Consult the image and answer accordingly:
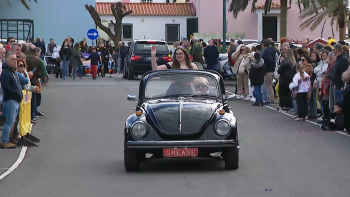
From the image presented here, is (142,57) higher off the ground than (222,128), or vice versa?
(142,57)

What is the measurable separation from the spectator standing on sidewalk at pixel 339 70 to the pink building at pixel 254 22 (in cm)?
→ 4310

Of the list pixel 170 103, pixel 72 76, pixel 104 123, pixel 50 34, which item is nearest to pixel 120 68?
pixel 72 76

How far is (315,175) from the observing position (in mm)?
10508

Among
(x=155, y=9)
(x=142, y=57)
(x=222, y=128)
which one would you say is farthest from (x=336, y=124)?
(x=155, y=9)

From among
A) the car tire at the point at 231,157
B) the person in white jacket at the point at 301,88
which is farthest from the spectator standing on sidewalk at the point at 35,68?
the car tire at the point at 231,157

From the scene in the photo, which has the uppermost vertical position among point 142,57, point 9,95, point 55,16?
point 55,16

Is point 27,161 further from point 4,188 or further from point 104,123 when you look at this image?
point 104,123

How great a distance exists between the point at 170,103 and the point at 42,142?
443cm

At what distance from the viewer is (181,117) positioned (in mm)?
10719

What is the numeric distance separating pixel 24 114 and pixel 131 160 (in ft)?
14.7

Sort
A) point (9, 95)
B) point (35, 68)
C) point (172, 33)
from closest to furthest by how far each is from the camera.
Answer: point (9, 95)
point (35, 68)
point (172, 33)

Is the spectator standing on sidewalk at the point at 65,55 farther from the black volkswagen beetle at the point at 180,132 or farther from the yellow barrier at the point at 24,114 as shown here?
the black volkswagen beetle at the point at 180,132

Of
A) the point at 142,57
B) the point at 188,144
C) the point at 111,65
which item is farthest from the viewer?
the point at 111,65

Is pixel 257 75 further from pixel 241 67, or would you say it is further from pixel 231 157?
pixel 231 157
